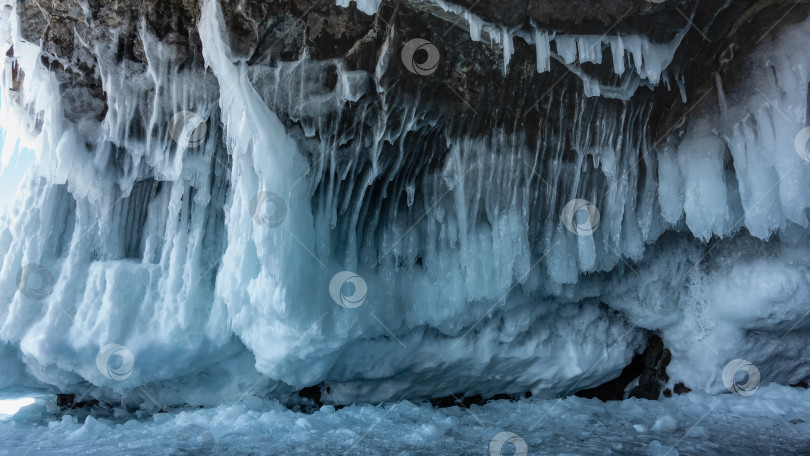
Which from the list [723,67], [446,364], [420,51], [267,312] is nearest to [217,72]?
[420,51]

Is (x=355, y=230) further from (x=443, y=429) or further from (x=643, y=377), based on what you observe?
(x=643, y=377)

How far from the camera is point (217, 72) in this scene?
434 cm

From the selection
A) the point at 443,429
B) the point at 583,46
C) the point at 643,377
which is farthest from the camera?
the point at 643,377

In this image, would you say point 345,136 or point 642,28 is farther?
point 345,136

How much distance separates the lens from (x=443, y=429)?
4.90 metres

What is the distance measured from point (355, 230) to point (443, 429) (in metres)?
2.05

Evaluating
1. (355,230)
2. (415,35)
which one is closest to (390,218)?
(355,230)

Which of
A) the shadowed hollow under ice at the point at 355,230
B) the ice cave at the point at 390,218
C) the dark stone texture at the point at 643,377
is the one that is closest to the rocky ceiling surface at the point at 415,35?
the ice cave at the point at 390,218

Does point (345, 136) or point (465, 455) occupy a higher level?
point (345, 136)

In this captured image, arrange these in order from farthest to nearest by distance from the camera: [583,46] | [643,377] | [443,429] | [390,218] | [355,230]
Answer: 1. [643,377]
2. [390,218]
3. [355,230]
4. [443,429]
5. [583,46]

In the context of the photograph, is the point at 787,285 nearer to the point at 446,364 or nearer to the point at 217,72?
the point at 446,364

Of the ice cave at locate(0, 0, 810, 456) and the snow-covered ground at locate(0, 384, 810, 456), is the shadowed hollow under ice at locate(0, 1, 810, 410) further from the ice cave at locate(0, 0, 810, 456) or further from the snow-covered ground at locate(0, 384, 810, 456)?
the snow-covered ground at locate(0, 384, 810, 456)

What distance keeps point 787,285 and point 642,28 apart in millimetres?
3175

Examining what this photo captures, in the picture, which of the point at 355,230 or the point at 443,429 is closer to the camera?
the point at 443,429
